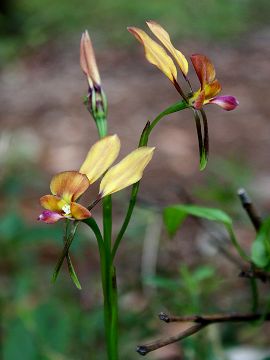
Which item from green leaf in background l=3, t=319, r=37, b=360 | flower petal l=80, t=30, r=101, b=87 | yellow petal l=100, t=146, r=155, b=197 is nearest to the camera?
yellow petal l=100, t=146, r=155, b=197

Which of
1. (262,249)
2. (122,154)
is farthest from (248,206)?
(122,154)

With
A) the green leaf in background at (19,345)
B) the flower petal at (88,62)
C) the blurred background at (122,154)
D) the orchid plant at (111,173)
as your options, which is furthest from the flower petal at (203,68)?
the green leaf in background at (19,345)

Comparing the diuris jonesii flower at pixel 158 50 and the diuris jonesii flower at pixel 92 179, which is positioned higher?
the diuris jonesii flower at pixel 158 50

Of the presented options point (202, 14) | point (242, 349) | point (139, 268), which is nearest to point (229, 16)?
point (202, 14)

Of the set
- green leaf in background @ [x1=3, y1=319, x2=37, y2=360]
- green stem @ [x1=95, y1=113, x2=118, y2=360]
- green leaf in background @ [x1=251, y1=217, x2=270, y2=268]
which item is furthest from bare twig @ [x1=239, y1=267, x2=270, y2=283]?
green leaf in background @ [x1=3, y1=319, x2=37, y2=360]

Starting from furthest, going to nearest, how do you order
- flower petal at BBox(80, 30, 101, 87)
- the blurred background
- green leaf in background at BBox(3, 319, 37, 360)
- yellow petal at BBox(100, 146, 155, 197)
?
the blurred background
green leaf in background at BBox(3, 319, 37, 360)
flower petal at BBox(80, 30, 101, 87)
yellow petal at BBox(100, 146, 155, 197)

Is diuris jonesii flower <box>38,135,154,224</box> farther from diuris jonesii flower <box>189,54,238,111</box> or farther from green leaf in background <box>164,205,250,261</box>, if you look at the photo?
green leaf in background <box>164,205,250,261</box>

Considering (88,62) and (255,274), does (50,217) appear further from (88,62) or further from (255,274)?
(255,274)

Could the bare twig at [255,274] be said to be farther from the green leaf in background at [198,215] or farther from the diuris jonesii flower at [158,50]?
the diuris jonesii flower at [158,50]
